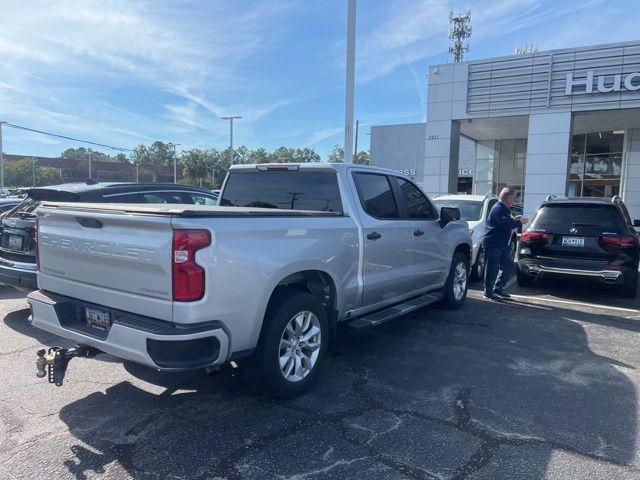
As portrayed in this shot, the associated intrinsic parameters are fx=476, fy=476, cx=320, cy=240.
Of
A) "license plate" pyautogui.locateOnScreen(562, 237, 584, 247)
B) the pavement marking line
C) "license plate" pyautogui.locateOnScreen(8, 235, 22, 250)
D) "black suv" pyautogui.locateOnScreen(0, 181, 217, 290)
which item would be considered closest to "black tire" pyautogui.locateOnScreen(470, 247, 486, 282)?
the pavement marking line

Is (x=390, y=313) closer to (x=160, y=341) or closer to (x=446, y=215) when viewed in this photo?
(x=446, y=215)

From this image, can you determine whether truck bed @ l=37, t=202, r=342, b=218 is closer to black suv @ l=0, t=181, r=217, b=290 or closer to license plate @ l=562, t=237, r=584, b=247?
black suv @ l=0, t=181, r=217, b=290

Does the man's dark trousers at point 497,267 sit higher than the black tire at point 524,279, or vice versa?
the man's dark trousers at point 497,267

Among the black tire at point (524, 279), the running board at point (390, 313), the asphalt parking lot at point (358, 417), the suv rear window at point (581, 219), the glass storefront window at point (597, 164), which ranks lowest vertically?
the asphalt parking lot at point (358, 417)

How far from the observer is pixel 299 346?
3.95 meters

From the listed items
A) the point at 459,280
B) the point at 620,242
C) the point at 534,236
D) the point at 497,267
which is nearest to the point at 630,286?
the point at 620,242

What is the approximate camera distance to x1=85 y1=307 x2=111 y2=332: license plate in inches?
136

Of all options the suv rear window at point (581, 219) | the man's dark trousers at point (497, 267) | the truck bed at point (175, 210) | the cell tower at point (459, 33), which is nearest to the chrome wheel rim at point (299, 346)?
the truck bed at point (175, 210)

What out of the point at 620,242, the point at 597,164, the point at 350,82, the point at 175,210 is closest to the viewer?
the point at 175,210

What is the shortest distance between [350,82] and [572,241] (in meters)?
7.17

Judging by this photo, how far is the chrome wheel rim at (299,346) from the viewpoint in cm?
381

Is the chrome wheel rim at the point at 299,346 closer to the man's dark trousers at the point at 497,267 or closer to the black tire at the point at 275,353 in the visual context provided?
the black tire at the point at 275,353

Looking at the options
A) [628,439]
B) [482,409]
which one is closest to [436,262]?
[482,409]

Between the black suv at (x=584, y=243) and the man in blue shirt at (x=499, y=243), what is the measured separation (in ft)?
1.79
